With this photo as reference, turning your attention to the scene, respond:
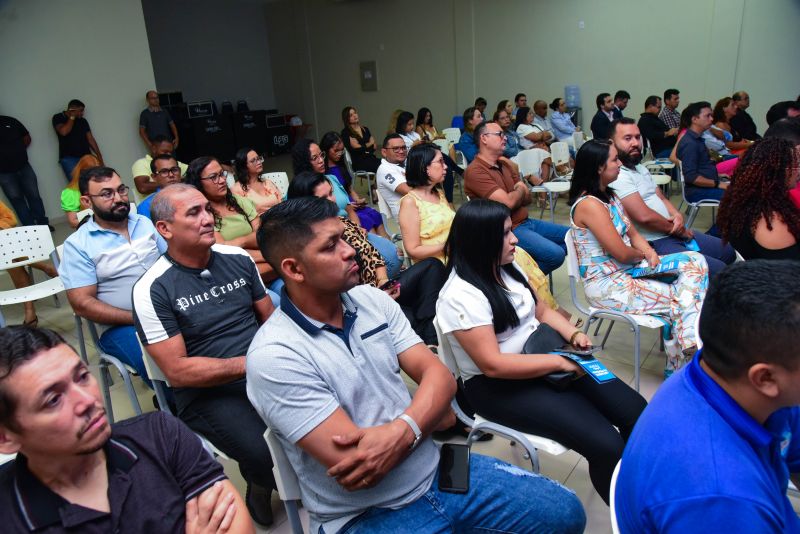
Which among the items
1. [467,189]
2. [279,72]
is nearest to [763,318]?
[467,189]

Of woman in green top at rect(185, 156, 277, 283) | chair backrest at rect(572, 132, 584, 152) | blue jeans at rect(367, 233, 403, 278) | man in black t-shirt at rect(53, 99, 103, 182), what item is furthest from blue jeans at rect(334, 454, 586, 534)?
chair backrest at rect(572, 132, 584, 152)

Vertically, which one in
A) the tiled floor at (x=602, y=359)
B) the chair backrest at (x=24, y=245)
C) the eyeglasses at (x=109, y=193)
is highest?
the eyeglasses at (x=109, y=193)

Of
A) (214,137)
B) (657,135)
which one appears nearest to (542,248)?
(657,135)

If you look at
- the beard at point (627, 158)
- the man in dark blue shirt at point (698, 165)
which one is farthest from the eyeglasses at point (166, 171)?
the man in dark blue shirt at point (698, 165)

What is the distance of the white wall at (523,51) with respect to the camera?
25.2 ft

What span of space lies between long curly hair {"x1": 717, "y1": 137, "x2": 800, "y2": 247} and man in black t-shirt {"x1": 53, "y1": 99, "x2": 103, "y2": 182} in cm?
685

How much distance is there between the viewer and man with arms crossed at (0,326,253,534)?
99cm

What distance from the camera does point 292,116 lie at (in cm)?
1259

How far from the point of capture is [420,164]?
321 centimetres

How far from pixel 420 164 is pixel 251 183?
1.57 m

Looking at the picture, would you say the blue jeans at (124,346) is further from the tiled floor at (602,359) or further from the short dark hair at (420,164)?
the short dark hair at (420,164)

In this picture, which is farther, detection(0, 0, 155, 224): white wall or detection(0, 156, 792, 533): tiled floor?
detection(0, 0, 155, 224): white wall

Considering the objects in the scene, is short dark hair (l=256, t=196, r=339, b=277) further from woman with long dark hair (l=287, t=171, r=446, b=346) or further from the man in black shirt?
the man in black shirt

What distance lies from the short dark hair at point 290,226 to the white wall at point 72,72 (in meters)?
6.56
